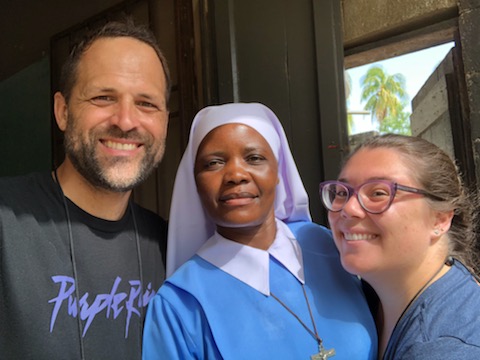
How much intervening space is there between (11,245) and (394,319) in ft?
4.38

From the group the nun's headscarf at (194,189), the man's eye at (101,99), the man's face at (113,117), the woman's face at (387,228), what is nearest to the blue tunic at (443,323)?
the woman's face at (387,228)

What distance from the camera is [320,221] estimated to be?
2777 mm

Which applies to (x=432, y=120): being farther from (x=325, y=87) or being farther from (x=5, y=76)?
(x=5, y=76)

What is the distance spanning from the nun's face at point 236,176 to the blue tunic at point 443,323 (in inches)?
25.3

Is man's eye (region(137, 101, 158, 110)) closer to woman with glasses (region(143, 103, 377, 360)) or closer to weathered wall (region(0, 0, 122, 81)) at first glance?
woman with glasses (region(143, 103, 377, 360))

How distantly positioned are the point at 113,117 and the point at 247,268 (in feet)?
A: 2.55

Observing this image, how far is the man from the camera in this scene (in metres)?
1.45

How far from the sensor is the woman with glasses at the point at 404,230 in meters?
1.49

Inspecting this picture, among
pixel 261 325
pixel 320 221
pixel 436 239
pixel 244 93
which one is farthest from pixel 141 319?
pixel 244 93

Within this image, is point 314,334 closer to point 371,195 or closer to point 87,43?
point 371,195

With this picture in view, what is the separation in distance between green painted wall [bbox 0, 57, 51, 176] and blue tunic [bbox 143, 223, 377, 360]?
3797 millimetres

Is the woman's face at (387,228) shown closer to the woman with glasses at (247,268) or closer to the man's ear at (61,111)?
the woman with glasses at (247,268)

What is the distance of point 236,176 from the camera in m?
1.71

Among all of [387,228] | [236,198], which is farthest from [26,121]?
[387,228]
